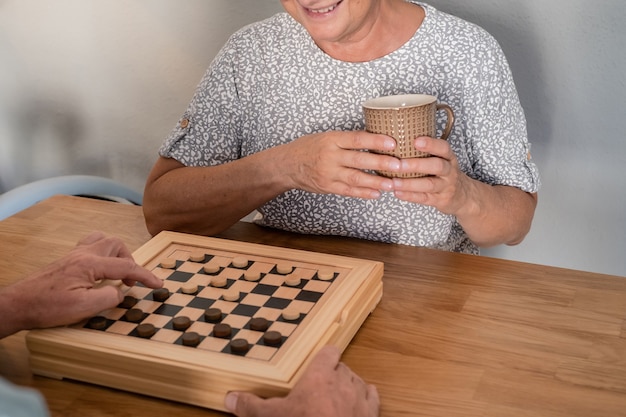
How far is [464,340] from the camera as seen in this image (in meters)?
1.32

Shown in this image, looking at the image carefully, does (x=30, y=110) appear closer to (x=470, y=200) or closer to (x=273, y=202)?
(x=273, y=202)

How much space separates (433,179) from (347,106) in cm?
41

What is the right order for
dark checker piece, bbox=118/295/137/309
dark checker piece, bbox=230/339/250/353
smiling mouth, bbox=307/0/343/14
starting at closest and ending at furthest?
dark checker piece, bbox=230/339/250/353
dark checker piece, bbox=118/295/137/309
smiling mouth, bbox=307/0/343/14

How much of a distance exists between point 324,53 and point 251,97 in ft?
0.61

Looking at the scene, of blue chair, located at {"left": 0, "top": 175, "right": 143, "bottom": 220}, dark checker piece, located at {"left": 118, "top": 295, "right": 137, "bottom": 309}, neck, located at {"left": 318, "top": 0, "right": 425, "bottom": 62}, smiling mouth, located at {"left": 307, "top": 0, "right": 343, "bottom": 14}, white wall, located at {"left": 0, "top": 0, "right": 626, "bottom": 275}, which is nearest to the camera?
dark checker piece, located at {"left": 118, "top": 295, "right": 137, "bottom": 309}

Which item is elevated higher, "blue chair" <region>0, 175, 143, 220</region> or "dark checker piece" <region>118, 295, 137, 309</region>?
"dark checker piece" <region>118, 295, 137, 309</region>

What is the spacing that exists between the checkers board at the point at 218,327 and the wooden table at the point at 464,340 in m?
0.03

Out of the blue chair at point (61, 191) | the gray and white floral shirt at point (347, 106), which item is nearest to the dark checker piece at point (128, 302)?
the gray and white floral shirt at point (347, 106)

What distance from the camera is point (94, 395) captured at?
121cm

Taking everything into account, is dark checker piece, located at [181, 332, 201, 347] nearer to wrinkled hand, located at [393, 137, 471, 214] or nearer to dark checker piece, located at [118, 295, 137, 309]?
dark checker piece, located at [118, 295, 137, 309]

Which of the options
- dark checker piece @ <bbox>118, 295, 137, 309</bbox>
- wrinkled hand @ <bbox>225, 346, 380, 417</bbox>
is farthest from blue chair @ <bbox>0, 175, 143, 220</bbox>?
wrinkled hand @ <bbox>225, 346, 380, 417</bbox>

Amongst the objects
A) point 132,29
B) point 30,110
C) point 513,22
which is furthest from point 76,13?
point 513,22

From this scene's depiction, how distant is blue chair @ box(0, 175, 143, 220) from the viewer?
2229 millimetres

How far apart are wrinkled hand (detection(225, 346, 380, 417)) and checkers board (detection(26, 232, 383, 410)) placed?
0.02m
